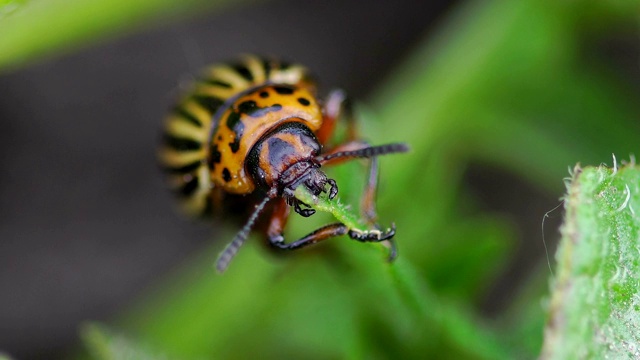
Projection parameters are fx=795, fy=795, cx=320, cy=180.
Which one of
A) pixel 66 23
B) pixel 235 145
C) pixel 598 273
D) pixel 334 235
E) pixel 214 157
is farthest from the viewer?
pixel 66 23

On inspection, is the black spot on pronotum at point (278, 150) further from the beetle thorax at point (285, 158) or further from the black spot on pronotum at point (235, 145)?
the black spot on pronotum at point (235, 145)

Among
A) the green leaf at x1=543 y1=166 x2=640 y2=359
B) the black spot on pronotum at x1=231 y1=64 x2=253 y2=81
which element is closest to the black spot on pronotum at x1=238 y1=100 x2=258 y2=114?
the black spot on pronotum at x1=231 y1=64 x2=253 y2=81

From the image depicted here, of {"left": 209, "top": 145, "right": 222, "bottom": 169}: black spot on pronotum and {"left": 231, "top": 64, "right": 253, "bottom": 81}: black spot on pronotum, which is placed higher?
{"left": 231, "top": 64, "right": 253, "bottom": 81}: black spot on pronotum

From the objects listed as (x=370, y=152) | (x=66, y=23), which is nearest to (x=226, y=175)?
(x=370, y=152)

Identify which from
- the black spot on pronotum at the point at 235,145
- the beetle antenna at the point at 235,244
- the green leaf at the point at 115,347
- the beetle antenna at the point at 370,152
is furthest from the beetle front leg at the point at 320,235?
the green leaf at the point at 115,347

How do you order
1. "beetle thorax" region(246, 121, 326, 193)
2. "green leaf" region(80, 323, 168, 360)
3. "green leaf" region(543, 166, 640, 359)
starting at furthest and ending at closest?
"green leaf" region(80, 323, 168, 360) < "beetle thorax" region(246, 121, 326, 193) < "green leaf" region(543, 166, 640, 359)

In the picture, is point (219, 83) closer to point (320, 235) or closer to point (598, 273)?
point (320, 235)

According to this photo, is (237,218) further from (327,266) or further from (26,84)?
(26,84)

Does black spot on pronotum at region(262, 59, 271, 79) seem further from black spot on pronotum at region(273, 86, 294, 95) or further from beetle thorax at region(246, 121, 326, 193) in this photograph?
beetle thorax at region(246, 121, 326, 193)
